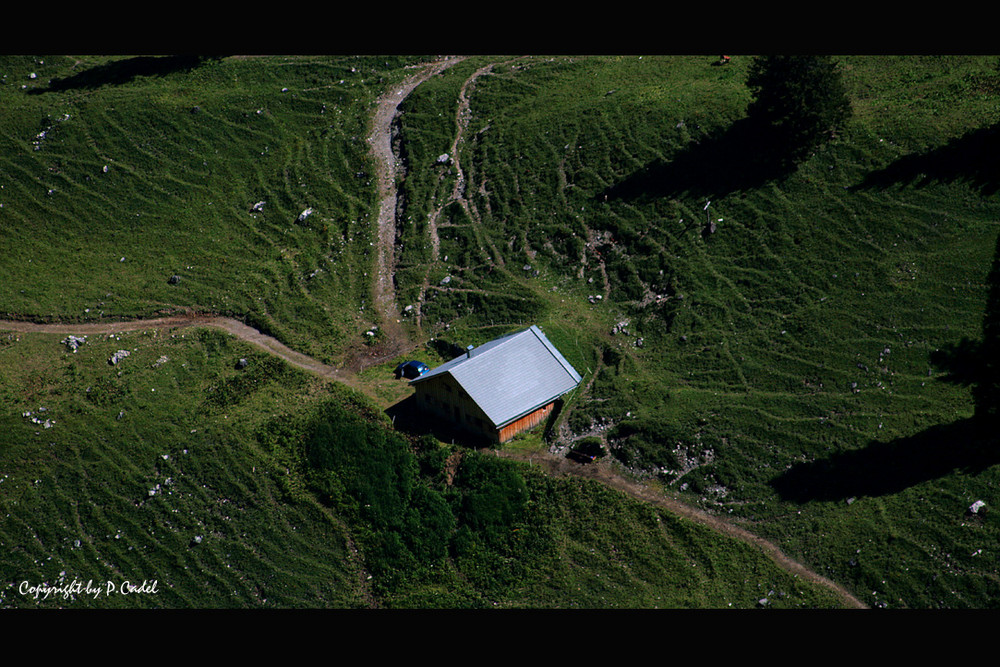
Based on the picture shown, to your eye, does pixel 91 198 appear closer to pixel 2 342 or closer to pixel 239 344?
pixel 2 342

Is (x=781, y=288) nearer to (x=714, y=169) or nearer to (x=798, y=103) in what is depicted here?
(x=714, y=169)

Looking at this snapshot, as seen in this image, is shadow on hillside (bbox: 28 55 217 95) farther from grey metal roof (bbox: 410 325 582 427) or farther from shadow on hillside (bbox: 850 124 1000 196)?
shadow on hillside (bbox: 850 124 1000 196)

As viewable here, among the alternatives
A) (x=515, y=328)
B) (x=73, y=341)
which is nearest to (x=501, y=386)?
(x=515, y=328)

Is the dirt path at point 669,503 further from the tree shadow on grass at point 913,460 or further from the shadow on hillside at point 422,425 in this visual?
the tree shadow on grass at point 913,460

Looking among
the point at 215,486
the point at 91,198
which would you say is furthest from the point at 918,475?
the point at 91,198

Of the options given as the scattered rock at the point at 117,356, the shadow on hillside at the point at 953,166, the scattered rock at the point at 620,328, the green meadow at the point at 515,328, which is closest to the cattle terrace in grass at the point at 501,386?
the green meadow at the point at 515,328

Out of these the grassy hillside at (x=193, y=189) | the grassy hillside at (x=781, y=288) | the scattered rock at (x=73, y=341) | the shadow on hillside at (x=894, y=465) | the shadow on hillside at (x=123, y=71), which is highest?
the shadow on hillside at (x=123, y=71)

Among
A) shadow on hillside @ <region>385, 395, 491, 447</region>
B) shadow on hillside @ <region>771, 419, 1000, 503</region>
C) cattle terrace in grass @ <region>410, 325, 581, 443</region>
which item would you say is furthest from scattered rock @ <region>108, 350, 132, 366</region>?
shadow on hillside @ <region>771, 419, 1000, 503</region>
